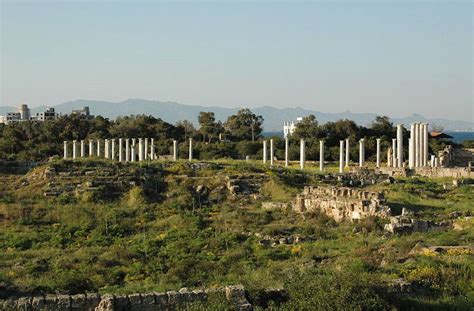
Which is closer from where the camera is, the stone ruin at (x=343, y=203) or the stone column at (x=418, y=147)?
the stone ruin at (x=343, y=203)

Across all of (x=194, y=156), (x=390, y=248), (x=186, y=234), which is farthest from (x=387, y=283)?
(x=194, y=156)

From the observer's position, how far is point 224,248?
20312 millimetres

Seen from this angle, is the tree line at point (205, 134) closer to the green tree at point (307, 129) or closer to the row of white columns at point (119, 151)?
the green tree at point (307, 129)

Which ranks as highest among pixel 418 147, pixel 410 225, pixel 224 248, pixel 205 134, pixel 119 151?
pixel 205 134

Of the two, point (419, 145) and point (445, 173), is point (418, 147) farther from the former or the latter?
point (445, 173)

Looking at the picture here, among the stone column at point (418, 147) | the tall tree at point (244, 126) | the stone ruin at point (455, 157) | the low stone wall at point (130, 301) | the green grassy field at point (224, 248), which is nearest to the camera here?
the low stone wall at point (130, 301)

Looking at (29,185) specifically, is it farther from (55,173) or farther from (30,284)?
(30,284)

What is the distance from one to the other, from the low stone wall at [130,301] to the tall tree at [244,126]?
67.6 metres

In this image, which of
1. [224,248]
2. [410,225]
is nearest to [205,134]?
[224,248]

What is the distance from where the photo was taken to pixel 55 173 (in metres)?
32.9

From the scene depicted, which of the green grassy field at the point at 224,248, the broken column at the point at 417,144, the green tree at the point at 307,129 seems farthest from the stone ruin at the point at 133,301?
the green tree at the point at 307,129

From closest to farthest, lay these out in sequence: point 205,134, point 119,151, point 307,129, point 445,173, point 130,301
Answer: point 130,301 → point 445,173 → point 119,151 → point 307,129 → point 205,134

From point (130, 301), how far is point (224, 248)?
963cm

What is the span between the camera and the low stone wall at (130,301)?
10648mm
